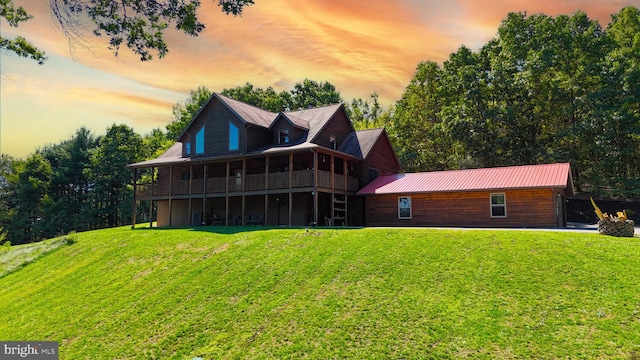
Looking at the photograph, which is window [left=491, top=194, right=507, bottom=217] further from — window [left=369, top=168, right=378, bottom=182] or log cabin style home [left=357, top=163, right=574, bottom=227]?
window [left=369, top=168, right=378, bottom=182]

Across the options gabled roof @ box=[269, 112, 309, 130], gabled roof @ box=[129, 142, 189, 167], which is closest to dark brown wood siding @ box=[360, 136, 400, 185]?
gabled roof @ box=[269, 112, 309, 130]

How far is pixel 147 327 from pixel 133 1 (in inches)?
355

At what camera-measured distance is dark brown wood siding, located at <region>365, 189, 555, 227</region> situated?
22391 mm

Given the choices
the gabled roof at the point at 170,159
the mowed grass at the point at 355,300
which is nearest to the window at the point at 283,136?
the gabled roof at the point at 170,159

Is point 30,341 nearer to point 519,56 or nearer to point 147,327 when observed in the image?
point 147,327

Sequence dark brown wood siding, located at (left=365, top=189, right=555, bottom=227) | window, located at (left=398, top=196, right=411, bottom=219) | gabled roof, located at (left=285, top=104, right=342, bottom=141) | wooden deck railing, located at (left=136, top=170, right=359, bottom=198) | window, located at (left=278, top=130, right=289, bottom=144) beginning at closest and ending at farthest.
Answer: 1. dark brown wood siding, located at (left=365, top=189, right=555, bottom=227)
2. wooden deck railing, located at (left=136, top=170, right=359, bottom=198)
3. window, located at (left=398, top=196, right=411, bottom=219)
4. gabled roof, located at (left=285, top=104, right=342, bottom=141)
5. window, located at (left=278, top=130, right=289, bottom=144)

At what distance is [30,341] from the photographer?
1303 centimetres

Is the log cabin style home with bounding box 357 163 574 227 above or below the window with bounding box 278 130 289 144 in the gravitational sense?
below

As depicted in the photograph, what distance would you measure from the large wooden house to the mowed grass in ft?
27.5

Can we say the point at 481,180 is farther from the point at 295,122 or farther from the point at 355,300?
the point at 355,300

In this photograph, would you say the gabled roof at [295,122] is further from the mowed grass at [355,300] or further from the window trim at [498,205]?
the window trim at [498,205]

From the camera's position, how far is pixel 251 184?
27.9 meters

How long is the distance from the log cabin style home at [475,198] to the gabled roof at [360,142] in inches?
141

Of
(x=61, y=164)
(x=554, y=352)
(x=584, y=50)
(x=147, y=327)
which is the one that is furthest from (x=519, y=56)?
(x=61, y=164)
